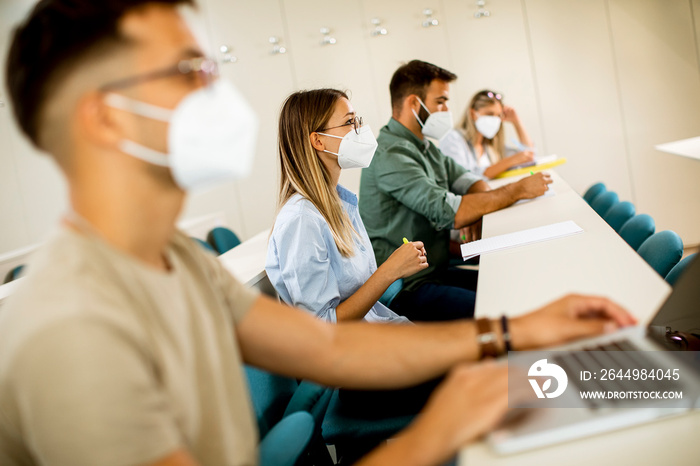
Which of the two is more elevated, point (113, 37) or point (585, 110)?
point (113, 37)

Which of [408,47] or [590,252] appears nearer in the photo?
[590,252]

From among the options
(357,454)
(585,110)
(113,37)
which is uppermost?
(113,37)

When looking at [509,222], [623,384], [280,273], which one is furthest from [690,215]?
[623,384]

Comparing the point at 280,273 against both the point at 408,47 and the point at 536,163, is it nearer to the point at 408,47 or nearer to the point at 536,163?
the point at 536,163

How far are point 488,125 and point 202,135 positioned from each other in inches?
144

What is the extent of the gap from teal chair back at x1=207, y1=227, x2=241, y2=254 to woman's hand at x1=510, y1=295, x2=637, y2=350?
2771 millimetres

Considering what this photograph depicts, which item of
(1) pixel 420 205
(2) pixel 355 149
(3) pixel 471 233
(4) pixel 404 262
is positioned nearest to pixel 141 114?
(4) pixel 404 262

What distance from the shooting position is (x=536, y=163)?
A: 145 inches

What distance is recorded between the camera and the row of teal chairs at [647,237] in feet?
5.33

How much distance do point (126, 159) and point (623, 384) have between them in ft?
2.25

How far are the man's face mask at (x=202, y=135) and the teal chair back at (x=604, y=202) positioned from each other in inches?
89.1

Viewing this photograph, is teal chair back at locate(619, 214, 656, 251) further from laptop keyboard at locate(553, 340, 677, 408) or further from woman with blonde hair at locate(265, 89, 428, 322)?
laptop keyboard at locate(553, 340, 677, 408)

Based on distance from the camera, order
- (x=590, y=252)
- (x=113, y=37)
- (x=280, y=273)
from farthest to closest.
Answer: (x=280, y=273) → (x=590, y=252) → (x=113, y=37)

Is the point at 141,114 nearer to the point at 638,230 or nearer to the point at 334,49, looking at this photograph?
the point at 638,230
